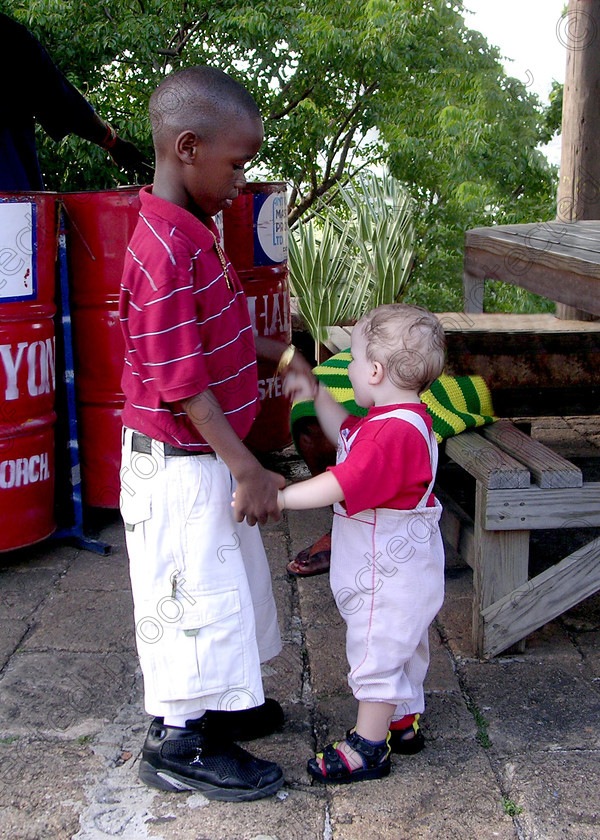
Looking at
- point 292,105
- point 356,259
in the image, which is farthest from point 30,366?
point 292,105

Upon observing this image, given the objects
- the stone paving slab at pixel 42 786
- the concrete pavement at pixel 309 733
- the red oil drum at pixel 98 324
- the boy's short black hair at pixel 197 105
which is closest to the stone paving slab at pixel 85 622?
the concrete pavement at pixel 309 733

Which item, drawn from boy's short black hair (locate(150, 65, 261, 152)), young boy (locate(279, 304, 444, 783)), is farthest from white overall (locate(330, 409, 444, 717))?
boy's short black hair (locate(150, 65, 261, 152))

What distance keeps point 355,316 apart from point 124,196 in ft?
8.12

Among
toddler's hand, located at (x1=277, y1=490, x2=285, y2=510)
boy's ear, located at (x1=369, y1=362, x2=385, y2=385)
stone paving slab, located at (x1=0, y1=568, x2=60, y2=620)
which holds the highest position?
boy's ear, located at (x1=369, y1=362, x2=385, y2=385)

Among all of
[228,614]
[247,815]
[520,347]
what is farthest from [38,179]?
[247,815]

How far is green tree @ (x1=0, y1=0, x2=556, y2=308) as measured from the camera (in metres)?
6.14

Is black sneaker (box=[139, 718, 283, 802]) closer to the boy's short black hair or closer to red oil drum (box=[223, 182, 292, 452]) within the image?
the boy's short black hair

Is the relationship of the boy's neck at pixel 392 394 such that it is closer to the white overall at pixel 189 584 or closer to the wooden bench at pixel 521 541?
the white overall at pixel 189 584

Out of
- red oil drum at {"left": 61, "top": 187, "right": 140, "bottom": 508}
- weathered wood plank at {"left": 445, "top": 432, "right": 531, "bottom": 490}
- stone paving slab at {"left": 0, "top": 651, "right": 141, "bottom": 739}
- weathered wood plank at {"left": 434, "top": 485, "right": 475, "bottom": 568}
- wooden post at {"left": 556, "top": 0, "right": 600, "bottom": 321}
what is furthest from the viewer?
wooden post at {"left": 556, "top": 0, "right": 600, "bottom": 321}

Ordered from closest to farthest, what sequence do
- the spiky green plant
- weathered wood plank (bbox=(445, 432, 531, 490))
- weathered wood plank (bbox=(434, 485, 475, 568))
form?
weathered wood plank (bbox=(445, 432, 531, 490)), weathered wood plank (bbox=(434, 485, 475, 568)), the spiky green plant

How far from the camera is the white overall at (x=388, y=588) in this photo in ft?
6.35

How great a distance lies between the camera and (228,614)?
190 centimetres

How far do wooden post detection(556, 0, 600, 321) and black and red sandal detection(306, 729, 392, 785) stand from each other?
3.23 metres

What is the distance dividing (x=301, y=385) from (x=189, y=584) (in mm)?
562
